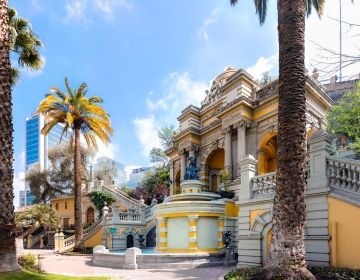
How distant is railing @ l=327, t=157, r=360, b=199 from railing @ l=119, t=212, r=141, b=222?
1952 centimetres

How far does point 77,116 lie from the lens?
94.0 ft

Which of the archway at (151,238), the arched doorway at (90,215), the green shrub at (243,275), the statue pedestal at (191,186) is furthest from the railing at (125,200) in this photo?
the green shrub at (243,275)

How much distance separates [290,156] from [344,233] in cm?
341

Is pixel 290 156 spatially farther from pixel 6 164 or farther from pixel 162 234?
pixel 162 234

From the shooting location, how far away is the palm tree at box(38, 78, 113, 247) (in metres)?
27.5

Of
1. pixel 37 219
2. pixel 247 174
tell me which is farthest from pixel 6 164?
pixel 37 219

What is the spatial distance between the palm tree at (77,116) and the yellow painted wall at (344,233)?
21.1 metres

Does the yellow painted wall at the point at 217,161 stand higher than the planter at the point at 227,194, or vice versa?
the yellow painted wall at the point at 217,161

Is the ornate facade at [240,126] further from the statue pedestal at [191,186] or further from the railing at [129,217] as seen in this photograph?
the railing at [129,217]

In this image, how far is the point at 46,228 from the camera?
3881cm

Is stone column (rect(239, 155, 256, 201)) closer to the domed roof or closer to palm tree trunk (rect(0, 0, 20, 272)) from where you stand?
palm tree trunk (rect(0, 0, 20, 272))

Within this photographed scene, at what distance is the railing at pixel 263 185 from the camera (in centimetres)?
1305

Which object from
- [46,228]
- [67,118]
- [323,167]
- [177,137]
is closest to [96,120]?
[67,118]

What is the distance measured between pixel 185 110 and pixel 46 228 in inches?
824
